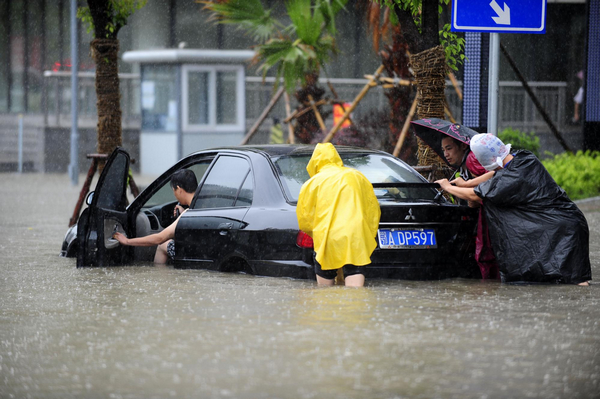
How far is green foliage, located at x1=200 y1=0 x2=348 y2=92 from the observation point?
58.7 ft

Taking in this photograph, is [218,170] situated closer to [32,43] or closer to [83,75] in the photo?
[83,75]

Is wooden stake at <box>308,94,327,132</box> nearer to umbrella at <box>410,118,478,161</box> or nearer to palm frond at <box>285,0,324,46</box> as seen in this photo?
palm frond at <box>285,0,324,46</box>

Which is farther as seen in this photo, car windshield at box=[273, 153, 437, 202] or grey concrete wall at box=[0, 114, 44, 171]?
grey concrete wall at box=[0, 114, 44, 171]

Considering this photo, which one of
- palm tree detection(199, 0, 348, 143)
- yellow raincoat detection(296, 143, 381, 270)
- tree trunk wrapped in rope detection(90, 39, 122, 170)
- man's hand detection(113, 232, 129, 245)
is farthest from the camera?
palm tree detection(199, 0, 348, 143)

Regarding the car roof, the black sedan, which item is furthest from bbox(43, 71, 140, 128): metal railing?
the car roof

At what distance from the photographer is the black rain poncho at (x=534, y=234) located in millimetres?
8148

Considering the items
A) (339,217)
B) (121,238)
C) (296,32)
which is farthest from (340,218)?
(296,32)

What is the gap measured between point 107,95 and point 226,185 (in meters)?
5.79

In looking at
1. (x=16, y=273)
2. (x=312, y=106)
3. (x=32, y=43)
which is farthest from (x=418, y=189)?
(x=32, y=43)

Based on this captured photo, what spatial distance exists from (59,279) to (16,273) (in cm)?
77

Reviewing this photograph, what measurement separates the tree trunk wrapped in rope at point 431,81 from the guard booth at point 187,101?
14943 millimetres

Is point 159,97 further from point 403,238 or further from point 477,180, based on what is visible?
point 403,238

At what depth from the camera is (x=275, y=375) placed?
5.05m

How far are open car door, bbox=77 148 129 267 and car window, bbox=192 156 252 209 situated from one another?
34.9 inches
